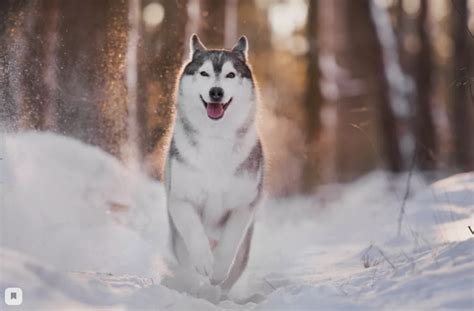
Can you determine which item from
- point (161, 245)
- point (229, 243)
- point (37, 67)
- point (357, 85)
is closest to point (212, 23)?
point (37, 67)

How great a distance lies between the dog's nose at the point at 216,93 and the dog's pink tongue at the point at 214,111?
11 centimetres

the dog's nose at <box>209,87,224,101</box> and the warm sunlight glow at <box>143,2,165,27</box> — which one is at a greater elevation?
the warm sunlight glow at <box>143,2,165,27</box>

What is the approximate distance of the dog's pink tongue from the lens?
4352 mm

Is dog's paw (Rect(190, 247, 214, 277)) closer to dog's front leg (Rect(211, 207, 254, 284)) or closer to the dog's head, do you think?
dog's front leg (Rect(211, 207, 254, 284))

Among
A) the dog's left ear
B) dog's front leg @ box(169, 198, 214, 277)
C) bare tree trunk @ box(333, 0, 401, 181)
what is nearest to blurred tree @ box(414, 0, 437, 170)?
bare tree trunk @ box(333, 0, 401, 181)

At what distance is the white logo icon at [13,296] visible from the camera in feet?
9.46

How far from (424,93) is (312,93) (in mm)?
2533

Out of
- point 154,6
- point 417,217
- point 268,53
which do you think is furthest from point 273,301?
point 268,53

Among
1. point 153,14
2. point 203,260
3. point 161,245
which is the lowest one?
point 161,245

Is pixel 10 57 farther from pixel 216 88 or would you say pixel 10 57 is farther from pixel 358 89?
pixel 358 89

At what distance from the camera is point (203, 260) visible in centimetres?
413

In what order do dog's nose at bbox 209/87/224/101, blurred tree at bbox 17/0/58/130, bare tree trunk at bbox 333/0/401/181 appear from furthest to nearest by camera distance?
bare tree trunk at bbox 333/0/401/181 < blurred tree at bbox 17/0/58/130 < dog's nose at bbox 209/87/224/101

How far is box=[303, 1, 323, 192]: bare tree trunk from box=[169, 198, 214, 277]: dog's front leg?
788cm

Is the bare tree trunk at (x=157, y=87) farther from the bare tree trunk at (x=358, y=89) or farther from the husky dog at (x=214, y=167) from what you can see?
the bare tree trunk at (x=358, y=89)
